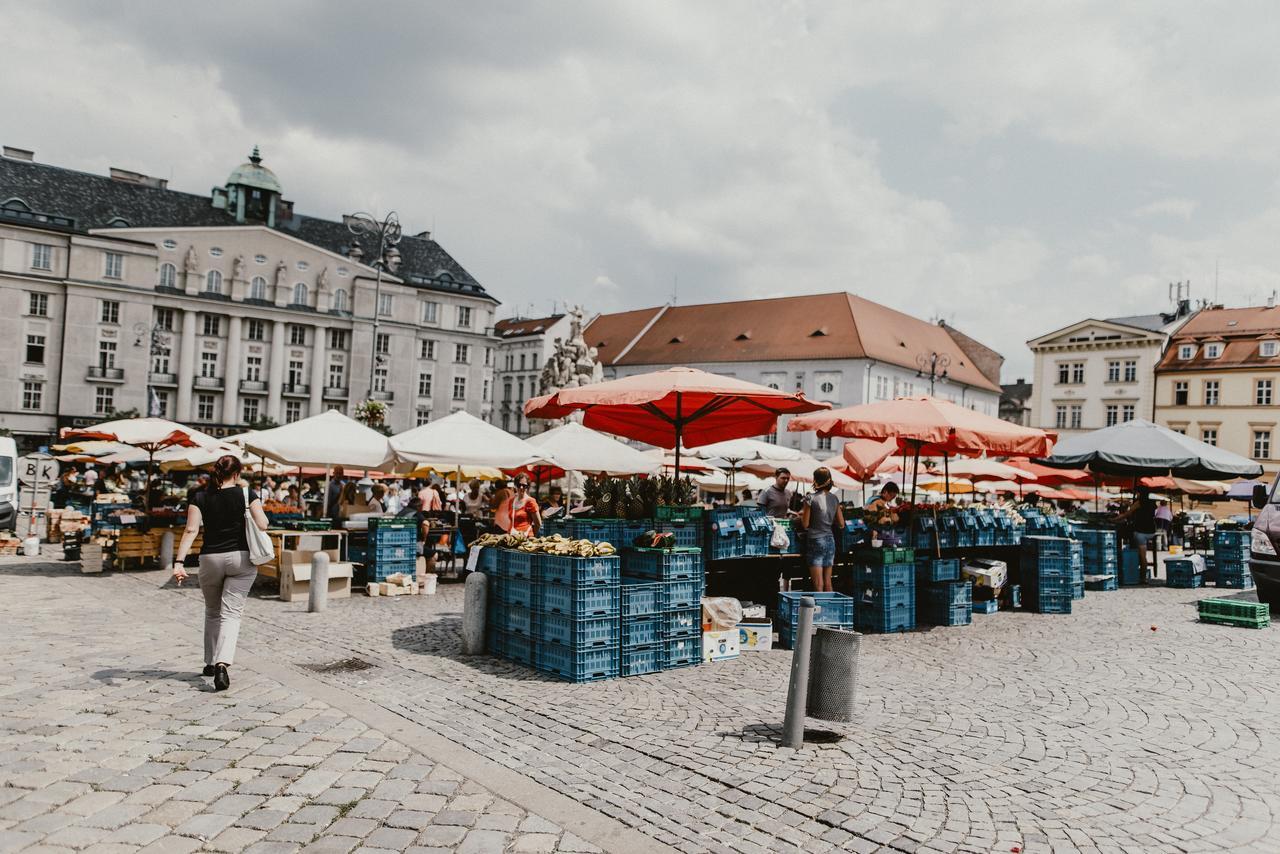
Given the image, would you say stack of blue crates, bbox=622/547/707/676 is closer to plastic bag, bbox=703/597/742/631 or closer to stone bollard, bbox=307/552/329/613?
plastic bag, bbox=703/597/742/631

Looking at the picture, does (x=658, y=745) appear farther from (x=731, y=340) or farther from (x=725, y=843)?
(x=731, y=340)

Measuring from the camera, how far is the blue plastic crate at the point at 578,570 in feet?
25.1

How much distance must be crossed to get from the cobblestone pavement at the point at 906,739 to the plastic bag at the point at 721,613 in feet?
1.46

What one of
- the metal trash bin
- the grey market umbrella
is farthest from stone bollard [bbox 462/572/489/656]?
the grey market umbrella

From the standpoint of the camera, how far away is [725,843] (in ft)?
14.5

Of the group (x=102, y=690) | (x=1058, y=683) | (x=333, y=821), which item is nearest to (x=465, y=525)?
(x=102, y=690)

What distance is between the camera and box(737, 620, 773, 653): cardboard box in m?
9.36

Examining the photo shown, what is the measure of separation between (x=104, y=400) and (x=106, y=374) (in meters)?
1.77

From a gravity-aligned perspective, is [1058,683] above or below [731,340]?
below

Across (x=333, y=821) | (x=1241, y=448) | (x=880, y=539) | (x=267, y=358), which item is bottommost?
(x=333, y=821)

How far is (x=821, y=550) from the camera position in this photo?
34.4 feet

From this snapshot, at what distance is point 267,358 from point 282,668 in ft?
215

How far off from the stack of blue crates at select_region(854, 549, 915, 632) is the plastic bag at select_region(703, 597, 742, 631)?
1995 millimetres

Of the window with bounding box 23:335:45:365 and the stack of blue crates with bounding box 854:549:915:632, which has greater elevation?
the window with bounding box 23:335:45:365
